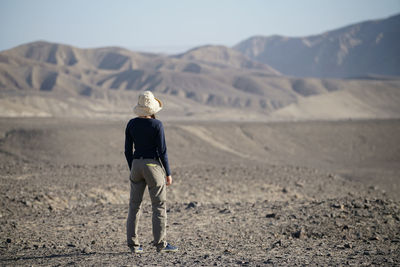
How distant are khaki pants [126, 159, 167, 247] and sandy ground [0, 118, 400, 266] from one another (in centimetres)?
36

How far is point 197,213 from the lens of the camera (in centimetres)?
1002

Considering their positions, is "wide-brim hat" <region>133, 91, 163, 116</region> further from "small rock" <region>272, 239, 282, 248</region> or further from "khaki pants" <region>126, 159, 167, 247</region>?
"small rock" <region>272, 239, 282, 248</region>

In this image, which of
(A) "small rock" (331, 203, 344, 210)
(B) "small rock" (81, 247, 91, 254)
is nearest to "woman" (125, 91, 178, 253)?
(B) "small rock" (81, 247, 91, 254)

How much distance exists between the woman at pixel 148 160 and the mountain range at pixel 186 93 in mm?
54284

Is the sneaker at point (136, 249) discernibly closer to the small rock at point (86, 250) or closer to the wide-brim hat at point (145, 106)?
the small rock at point (86, 250)

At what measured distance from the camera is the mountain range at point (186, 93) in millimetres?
71062

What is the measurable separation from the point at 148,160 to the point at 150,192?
443mm

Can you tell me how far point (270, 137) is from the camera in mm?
39906

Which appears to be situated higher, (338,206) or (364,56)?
(364,56)

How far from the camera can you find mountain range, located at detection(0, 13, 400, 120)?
→ 71.1 metres

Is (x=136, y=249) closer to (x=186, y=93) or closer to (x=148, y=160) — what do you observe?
(x=148, y=160)

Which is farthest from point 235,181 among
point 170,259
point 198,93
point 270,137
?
point 198,93

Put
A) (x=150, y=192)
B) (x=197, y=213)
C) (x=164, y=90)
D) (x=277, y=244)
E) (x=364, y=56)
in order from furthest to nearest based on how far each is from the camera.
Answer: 1. (x=364, y=56)
2. (x=164, y=90)
3. (x=197, y=213)
4. (x=277, y=244)
5. (x=150, y=192)

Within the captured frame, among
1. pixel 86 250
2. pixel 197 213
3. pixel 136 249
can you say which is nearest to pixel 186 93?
pixel 197 213
